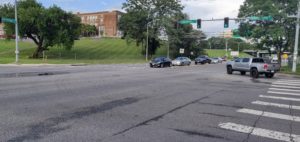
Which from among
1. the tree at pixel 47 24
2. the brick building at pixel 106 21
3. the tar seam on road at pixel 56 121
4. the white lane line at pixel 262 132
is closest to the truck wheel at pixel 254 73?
the tar seam on road at pixel 56 121

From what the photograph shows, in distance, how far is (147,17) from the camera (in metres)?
83.8

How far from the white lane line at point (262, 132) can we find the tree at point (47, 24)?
60206 millimetres

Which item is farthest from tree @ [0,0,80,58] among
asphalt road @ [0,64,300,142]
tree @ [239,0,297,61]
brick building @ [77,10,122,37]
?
brick building @ [77,10,122,37]

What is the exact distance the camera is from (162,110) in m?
9.34

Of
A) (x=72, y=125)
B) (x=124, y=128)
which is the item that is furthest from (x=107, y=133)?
(x=72, y=125)

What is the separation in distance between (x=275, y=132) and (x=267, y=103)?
444 cm

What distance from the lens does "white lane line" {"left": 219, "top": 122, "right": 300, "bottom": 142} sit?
6641mm

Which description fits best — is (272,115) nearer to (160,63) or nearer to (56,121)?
(56,121)

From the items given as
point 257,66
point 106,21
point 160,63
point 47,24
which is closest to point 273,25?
point 257,66

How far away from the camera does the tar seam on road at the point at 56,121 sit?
6.25m

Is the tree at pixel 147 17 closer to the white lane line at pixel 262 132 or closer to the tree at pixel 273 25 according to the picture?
the tree at pixel 273 25

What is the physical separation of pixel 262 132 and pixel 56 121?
4.62 m

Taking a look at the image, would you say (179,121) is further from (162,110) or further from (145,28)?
(145,28)

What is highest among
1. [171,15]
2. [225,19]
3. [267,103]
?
[171,15]
